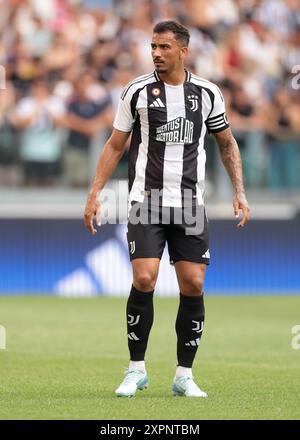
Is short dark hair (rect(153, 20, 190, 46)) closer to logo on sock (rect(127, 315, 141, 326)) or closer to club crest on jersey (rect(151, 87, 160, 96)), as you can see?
club crest on jersey (rect(151, 87, 160, 96))

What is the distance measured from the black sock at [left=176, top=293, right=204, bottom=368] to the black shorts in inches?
10.9

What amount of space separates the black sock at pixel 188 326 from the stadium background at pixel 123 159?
570 centimetres

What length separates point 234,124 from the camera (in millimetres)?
18594

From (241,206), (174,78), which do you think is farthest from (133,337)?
(174,78)

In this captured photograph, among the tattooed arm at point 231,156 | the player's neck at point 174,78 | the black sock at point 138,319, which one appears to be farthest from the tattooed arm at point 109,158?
the tattooed arm at point 231,156

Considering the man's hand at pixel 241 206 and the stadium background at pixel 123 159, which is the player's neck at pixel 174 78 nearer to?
the man's hand at pixel 241 206

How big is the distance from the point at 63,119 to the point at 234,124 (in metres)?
2.79

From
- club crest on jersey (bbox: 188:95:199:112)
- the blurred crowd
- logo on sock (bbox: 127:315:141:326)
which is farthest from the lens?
the blurred crowd

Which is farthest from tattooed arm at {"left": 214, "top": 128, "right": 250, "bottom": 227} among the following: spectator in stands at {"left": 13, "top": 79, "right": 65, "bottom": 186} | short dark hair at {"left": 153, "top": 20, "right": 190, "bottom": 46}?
spectator in stands at {"left": 13, "top": 79, "right": 65, "bottom": 186}

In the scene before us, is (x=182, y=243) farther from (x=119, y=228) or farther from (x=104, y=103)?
(x=104, y=103)

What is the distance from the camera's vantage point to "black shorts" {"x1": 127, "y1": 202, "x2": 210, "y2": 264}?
732 centimetres

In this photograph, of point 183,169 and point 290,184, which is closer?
point 183,169
